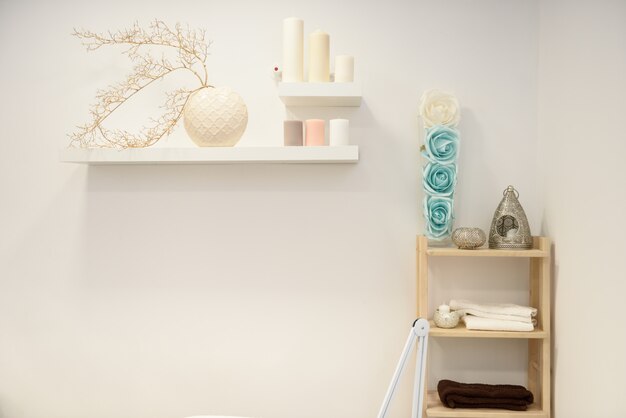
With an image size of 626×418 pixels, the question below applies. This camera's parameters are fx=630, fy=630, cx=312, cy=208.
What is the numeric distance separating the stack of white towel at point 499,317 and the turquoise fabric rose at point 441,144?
50cm

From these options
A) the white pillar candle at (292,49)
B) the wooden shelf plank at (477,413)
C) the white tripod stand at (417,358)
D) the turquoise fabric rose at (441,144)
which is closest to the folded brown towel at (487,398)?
the wooden shelf plank at (477,413)

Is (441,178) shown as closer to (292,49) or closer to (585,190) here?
(585,190)

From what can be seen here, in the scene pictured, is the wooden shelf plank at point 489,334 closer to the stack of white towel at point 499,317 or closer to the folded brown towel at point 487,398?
the stack of white towel at point 499,317

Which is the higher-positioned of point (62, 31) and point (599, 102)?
point (62, 31)

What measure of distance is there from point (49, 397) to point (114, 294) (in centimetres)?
46

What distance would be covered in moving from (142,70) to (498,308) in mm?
1492

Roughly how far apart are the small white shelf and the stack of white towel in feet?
2.09

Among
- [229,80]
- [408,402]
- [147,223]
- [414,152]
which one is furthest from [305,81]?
[408,402]

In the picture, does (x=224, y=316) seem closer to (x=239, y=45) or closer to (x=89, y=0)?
(x=239, y=45)

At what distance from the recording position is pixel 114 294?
2295 mm

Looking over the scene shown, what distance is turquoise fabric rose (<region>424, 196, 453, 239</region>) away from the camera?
2072 mm

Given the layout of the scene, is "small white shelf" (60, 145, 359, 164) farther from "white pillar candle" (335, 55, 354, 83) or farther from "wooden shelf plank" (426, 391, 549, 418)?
"wooden shelf plank" (426, 391, 549, 418)

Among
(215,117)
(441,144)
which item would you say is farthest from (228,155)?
(441,144)

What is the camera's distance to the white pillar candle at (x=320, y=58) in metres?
2.06
